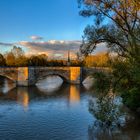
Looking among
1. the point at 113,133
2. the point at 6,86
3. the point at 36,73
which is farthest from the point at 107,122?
the point at 6,86

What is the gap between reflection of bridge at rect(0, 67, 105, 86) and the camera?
153ft

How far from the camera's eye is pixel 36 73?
48.5 m

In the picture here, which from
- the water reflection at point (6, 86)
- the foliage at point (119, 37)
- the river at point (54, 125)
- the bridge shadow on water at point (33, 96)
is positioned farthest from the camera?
the water reflection at point (6, 86)

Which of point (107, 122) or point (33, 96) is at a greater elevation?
point (107, 122)

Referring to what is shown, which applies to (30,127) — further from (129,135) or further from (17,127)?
(129,135)

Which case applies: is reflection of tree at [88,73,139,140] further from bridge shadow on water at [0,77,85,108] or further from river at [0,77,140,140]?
bridge shadow on water at [0,77,85,108]

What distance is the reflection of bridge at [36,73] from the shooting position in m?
Result: 46.7

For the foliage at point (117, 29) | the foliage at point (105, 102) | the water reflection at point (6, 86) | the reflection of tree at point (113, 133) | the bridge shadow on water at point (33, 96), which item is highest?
the foliage at point (117, 29)

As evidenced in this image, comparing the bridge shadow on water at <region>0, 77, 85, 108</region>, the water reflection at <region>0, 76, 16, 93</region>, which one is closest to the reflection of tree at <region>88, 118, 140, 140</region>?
the bridge shadow on water at <region>0, 77, 85, 108</region>

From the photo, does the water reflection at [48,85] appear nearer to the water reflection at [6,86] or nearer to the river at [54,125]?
the water reflection at [6,86]

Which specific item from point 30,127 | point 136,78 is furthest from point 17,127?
point 136,78

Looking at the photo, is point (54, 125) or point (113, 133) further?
point (54, 125)

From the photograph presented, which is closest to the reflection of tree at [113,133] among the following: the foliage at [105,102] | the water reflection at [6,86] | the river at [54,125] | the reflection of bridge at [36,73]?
the river at [54,125]

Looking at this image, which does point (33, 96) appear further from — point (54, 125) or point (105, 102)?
point (105, 102)
